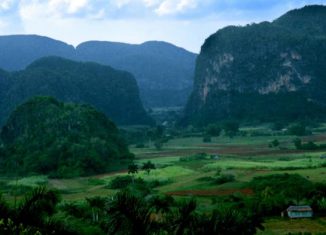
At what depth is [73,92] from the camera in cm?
18225

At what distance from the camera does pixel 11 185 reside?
6650 cm

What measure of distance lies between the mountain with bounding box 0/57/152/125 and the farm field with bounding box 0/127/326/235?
76257mm

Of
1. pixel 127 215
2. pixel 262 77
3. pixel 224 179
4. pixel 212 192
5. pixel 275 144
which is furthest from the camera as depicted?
pixel 262 77

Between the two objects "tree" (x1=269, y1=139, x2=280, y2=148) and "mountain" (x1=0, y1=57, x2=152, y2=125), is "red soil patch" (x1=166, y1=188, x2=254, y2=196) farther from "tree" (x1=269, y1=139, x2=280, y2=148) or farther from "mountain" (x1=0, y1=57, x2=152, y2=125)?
"mountain" (x1=0, y1=57, x2=152, y2=125)

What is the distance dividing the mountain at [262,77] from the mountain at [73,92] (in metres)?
21.7

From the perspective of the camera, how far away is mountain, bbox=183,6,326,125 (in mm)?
157625

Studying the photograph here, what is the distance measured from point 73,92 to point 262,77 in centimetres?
5945

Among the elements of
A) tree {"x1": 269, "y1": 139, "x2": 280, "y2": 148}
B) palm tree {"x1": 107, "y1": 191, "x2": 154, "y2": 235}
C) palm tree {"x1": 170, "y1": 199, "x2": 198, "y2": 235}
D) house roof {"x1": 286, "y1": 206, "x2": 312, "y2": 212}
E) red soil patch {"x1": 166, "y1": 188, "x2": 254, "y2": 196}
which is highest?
palm tree {"x1": 107, "y1": 191, "x2": 154, "y2": 235}

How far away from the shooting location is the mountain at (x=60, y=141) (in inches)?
3226

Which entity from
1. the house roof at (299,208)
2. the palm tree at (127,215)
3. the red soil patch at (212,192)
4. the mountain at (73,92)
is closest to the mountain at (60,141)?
the red soil patch at (212,192)

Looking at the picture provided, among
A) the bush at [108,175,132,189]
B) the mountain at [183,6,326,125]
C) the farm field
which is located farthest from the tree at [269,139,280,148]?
the mountain at [183,6,326,125]

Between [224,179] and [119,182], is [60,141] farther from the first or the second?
[224,179]

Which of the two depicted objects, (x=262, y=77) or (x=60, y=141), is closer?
(x=60, y=141)

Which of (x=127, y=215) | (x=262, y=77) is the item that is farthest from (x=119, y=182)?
(x=262, y=77)
